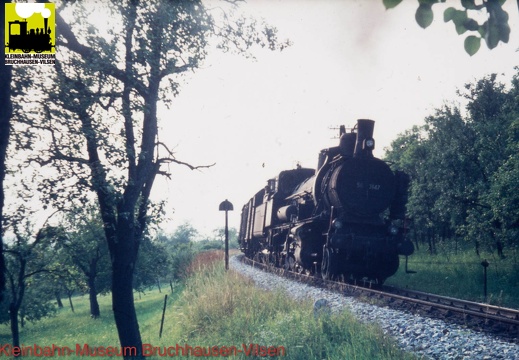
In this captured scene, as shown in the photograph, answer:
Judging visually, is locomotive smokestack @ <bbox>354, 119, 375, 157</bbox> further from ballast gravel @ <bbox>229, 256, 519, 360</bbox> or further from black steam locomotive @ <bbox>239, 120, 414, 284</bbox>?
ballast gravel @ <bbox>229, 256, 519, 360</bbox>

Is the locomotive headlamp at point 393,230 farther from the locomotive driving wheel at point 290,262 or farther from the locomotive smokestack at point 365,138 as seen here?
the locomotive driving wheel at point 290,262

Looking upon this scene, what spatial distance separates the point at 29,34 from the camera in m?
5.42

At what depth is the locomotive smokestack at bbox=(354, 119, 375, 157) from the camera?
1184 centimetres

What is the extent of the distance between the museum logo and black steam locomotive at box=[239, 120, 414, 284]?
8.25 metres

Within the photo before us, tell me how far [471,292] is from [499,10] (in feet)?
40.7

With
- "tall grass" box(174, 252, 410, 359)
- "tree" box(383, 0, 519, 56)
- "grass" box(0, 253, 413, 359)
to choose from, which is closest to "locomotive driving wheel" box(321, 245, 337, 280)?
"grass" box(0, 253, 413, 359)

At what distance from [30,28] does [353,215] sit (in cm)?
943

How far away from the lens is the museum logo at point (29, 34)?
15.2 ft

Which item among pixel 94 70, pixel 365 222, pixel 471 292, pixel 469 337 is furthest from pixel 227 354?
pixel 471 292

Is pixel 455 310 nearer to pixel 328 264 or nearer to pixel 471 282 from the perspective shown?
pixel 328 264

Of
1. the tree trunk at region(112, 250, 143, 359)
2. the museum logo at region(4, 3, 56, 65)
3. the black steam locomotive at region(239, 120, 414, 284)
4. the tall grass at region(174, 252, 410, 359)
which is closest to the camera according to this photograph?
the museum logo at region(4, 3, 56, 65)

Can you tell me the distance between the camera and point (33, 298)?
28.8 m

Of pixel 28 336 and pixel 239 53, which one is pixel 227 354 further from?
pixel 28 336

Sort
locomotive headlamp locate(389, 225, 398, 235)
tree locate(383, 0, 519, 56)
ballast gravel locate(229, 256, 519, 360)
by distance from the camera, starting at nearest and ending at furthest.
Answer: tree locate(383, 0, 519, 56) < ballast gravel locate(229, 256, 519, 360) < locomotive headlamp locate(389, 225, 398, 235)
